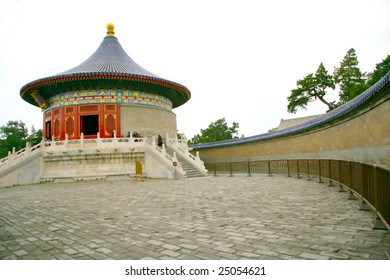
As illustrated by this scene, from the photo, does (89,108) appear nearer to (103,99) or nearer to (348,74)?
(103,99)

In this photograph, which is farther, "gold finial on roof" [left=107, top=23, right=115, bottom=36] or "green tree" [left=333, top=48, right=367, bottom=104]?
"green tree" [left=333, top=48, right=367, bottom=104]

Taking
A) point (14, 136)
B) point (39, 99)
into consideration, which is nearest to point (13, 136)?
point (14, 136)

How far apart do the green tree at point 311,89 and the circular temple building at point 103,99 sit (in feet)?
61.3

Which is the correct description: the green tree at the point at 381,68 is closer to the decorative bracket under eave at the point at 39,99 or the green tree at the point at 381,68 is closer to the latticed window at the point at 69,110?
the latticed window at the point at 69,110

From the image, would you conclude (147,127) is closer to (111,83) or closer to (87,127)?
(111,83)

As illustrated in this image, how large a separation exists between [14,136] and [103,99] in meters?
37.9

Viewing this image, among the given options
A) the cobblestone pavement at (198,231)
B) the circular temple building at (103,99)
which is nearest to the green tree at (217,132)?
the circular temple building at (103,99)

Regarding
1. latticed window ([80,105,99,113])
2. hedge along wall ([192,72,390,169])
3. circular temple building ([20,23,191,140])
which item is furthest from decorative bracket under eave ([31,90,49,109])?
hedge along wall ([192,72,390,169])

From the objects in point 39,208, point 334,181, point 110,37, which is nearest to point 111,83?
point 110,37

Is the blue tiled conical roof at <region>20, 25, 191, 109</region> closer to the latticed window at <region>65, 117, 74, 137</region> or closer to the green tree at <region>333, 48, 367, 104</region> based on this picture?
the latticed window at <region>65, 117, 74, 137</region>

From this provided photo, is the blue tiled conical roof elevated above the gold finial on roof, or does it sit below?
below

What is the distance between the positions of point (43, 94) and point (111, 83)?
631cm

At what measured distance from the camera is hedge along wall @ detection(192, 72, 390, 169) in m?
7.88

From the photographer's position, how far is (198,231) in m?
4.43
